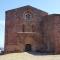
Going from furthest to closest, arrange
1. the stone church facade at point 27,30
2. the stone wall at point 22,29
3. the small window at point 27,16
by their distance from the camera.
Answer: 1. the small window at point 27,16
2. the stone wall at point 22,29
3. the stone church facade at point 27,30

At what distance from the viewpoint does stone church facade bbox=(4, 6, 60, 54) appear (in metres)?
34.2

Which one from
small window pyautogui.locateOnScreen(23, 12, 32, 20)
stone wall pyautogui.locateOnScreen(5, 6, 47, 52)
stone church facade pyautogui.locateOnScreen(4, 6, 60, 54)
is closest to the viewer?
stone church facade pyautogui.locateOnScreen(4, 6, 60, 54)

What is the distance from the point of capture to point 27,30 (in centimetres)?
3681

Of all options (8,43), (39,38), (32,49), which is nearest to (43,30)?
(39,38)

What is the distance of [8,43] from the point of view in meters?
36.0

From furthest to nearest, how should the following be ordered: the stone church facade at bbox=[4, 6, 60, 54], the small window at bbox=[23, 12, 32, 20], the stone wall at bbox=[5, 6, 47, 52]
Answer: the small window at bbox=[23, 12, 32, 20] < the stone wall at bbox=[5, 6, 47, 52] < the stone church facade at bbox=[4, 6, 60, 54]

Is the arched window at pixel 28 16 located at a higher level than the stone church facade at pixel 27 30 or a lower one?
higher

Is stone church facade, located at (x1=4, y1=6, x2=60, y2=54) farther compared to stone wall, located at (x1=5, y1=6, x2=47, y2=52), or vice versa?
stone wall, located at (x1=5, y1=6, x2=47, y2=52)

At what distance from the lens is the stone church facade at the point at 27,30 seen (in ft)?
112

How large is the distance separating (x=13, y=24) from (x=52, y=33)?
8809mm

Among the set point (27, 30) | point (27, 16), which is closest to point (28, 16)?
point (27, 16)

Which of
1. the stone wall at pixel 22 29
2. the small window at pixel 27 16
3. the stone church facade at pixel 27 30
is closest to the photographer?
the stone church facade at pixel 27 30

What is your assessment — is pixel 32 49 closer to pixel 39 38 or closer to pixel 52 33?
pixel 39 38

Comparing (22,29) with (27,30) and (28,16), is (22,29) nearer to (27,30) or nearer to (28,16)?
(27,30)
